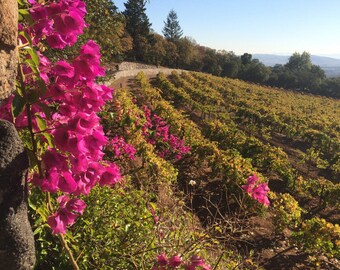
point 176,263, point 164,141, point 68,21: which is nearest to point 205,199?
point 176,263

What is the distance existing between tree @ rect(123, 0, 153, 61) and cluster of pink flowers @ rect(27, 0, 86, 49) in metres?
45.6

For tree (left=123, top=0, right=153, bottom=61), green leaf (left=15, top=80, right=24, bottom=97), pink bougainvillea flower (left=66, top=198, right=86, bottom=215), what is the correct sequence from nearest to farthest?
1. green leaf (left=15, top=80, right=24, bottom=97)
2. pink bougainvillea flower (left=66, top=198, right=86, bottom=215)
3. tree (left=123, top=0, right=153, bottom=61)

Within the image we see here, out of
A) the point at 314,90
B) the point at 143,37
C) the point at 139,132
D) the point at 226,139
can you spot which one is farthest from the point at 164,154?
the point at 314,90

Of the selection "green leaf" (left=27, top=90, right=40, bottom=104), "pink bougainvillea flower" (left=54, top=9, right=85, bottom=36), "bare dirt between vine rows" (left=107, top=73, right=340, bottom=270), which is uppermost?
"pink bougainvillea flower" (left=54, top=9, right=85, bottom=36)

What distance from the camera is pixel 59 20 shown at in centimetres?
116

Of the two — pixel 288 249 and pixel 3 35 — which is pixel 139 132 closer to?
pixel 288 249

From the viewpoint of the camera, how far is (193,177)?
10805 mm

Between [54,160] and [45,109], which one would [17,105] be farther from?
[54,160]

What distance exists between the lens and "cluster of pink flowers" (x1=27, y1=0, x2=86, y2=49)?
1.15m

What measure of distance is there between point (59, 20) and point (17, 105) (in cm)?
36

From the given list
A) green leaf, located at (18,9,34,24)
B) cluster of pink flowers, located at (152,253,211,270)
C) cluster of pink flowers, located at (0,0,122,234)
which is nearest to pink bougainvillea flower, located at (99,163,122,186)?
cluster of pink flowers, located at (0,0,122,234)

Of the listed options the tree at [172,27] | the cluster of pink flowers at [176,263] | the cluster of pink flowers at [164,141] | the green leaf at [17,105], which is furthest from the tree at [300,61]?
the green leaf at [17,105]

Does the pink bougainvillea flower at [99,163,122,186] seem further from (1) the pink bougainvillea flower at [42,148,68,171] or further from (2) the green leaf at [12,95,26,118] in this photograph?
(2) the green leaf at [12,95,26,118]

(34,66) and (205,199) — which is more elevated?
(34,66)
